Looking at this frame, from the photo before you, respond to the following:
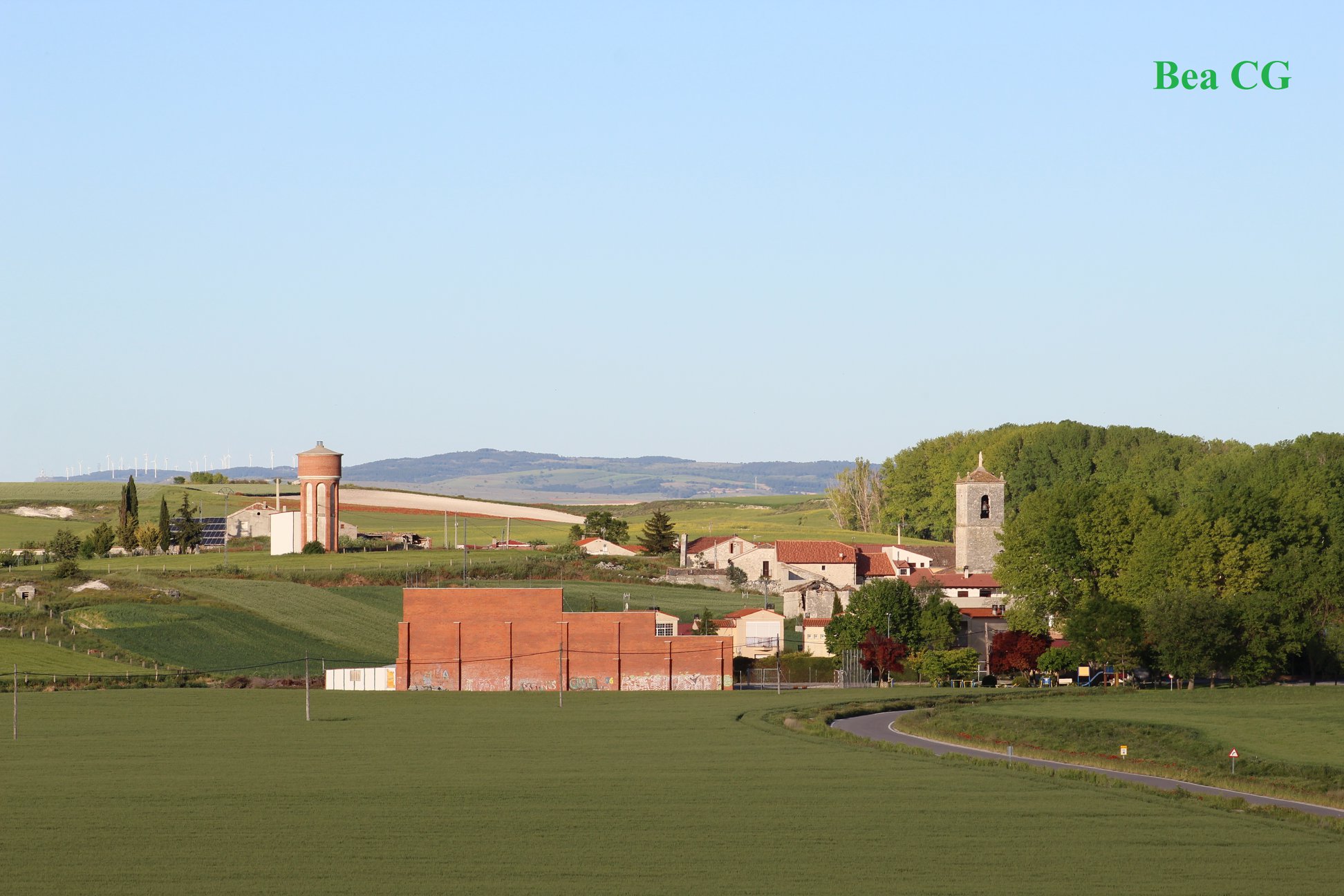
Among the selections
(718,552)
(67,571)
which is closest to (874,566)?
(718,552)

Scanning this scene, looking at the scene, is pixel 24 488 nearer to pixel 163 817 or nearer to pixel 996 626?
pixel 996 626

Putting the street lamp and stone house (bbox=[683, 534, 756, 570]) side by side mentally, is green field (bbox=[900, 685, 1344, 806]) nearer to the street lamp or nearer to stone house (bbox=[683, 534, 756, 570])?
stone house (bbox=[683, 534, 756, 570])

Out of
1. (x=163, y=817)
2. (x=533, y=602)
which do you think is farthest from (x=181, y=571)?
(x=163, y=817)

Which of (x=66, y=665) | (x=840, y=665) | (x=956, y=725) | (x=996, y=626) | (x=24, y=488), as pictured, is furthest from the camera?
(x=24, y=488)

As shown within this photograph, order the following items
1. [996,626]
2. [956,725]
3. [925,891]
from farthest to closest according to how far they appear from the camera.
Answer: [996,626], [956,725], [925,891]

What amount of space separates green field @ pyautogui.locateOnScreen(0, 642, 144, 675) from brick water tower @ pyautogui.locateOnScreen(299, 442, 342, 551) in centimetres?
4417

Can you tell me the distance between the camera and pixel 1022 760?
160 feet

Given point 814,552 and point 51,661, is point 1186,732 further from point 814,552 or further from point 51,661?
point 814,552

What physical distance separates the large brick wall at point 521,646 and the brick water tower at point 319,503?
4814 cm

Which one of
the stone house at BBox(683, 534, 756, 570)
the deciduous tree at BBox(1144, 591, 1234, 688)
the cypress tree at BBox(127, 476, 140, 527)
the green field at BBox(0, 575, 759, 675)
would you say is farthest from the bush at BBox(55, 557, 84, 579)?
the deciduous tree at BBox(1144, 591, 1234, 688)

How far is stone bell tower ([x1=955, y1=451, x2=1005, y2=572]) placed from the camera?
115 meters

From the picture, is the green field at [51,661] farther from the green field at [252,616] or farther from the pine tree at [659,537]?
the pine tree at [659,537]

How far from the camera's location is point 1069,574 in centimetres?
8950

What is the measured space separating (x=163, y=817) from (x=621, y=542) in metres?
99.8
